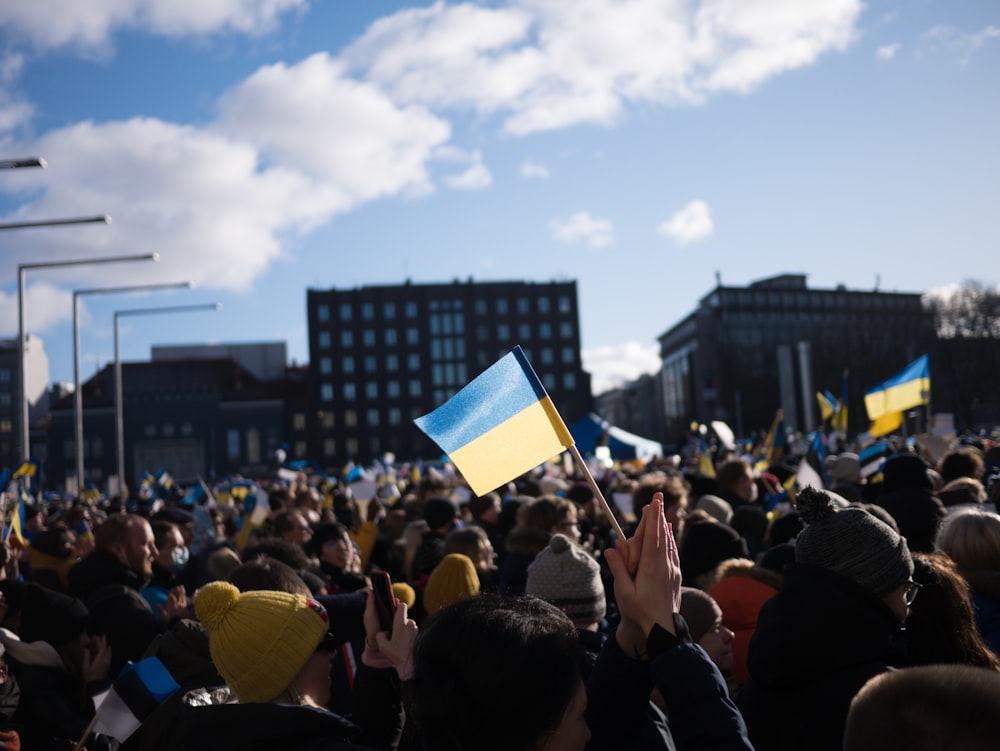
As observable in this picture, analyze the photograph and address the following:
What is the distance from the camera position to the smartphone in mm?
2738

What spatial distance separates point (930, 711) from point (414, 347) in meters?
106

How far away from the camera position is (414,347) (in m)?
107

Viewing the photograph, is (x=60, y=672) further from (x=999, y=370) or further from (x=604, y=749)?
(x=999, y=370)

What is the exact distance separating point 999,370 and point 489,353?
51248 mm

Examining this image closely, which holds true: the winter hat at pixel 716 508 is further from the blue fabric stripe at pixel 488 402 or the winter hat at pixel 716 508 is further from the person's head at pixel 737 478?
the blue fabric stripe at pixel 488 402

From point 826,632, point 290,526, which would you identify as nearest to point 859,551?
point 826,632

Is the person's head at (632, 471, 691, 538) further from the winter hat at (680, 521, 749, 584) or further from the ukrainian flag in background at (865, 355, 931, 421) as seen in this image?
the ukrainian flag in background at (865, 355, 931, 421)

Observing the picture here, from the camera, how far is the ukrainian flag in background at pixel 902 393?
43.4ft

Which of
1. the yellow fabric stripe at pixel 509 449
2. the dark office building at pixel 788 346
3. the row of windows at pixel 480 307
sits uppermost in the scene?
the row of windows at pixel 480 307

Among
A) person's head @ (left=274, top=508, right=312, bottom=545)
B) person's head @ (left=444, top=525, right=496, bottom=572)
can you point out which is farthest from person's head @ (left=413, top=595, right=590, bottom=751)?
person's head @ (left=274, top=508, right=312, bottom=545)

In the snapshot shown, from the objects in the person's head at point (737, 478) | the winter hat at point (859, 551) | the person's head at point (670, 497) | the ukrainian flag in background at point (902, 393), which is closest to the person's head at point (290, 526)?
the person's head at point (670, 497)

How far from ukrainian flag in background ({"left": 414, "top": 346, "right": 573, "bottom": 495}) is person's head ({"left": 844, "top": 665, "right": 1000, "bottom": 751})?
1926 mm

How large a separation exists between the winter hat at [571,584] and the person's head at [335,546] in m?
2.50

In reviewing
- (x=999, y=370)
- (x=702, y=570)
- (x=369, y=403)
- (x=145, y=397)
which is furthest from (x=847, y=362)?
(x=702, y=570)
